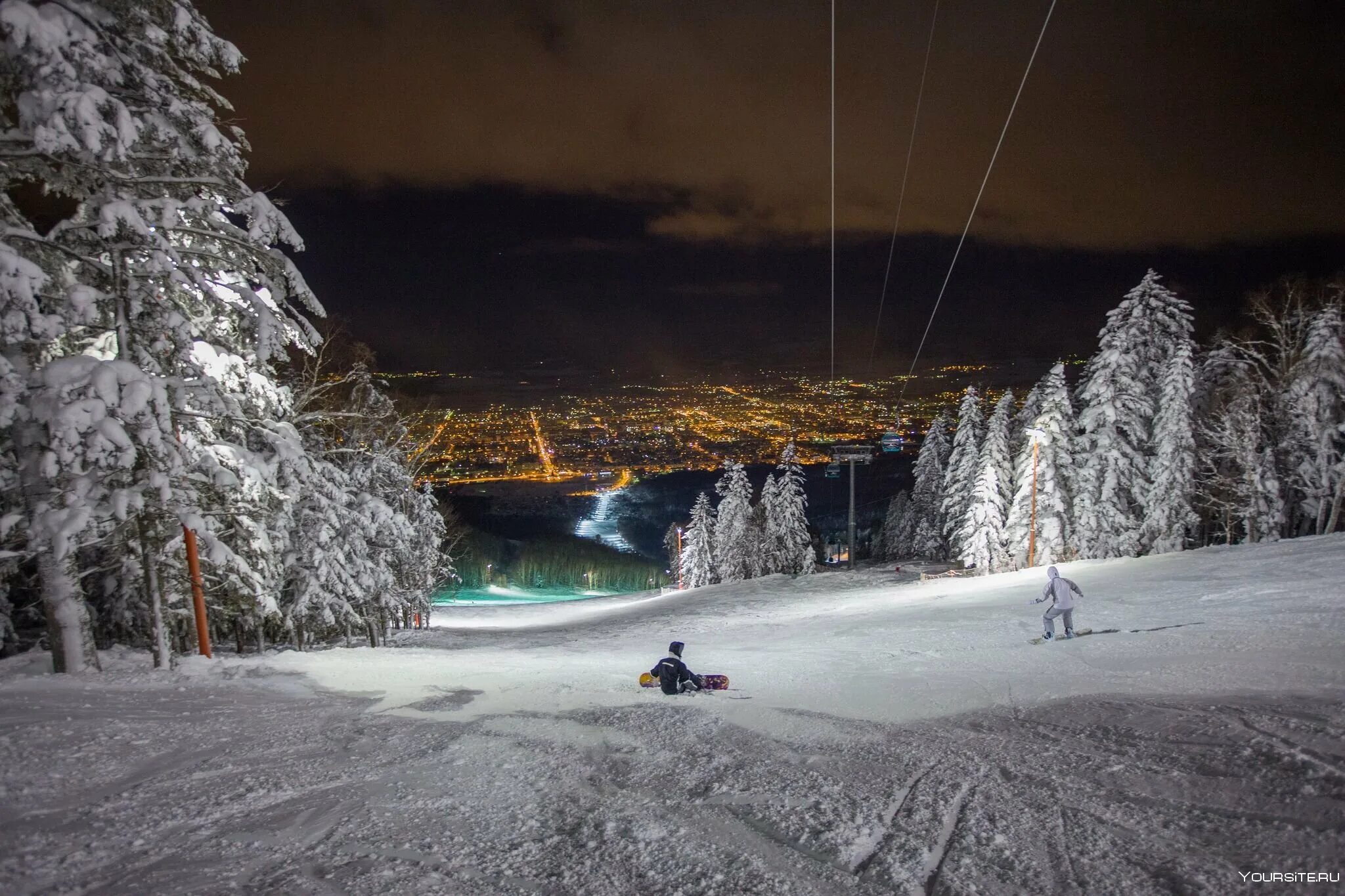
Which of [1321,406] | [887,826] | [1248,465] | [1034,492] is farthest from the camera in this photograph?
[1034,492]

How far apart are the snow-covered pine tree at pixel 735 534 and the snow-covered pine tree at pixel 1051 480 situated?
23837 millimetres

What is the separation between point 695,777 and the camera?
5828 mm

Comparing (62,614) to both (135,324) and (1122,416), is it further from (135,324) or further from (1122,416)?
(1122,416)

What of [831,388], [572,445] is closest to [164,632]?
[572,445]

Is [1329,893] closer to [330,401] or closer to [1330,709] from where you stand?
[1330,709]

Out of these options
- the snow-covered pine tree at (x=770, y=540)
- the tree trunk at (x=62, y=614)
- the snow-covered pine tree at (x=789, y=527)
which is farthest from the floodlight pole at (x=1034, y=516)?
the tree trunk at (x=62, y=614)

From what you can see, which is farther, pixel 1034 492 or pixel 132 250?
pixel 1034 492

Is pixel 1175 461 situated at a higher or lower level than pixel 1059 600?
higher

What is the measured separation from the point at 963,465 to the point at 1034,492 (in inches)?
615

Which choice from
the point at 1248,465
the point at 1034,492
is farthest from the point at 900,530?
the point at 1248,465

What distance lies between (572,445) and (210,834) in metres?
141

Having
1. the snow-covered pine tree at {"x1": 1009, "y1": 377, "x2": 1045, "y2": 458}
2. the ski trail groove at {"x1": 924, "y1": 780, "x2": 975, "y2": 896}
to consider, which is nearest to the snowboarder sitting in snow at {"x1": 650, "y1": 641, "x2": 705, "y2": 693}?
the ski trail groove at {"x1": 924, "y1": 780, "x2": 975, "y2": 896}

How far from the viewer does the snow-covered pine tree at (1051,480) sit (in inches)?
1356

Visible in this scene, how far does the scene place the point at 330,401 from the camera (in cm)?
1881
